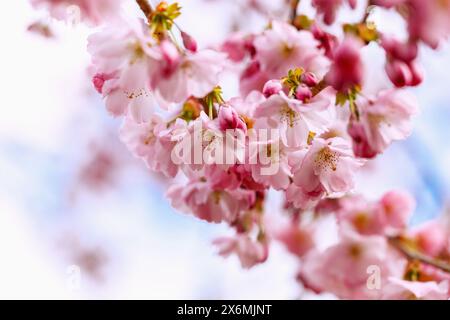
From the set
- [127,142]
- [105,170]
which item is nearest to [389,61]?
[127,142]

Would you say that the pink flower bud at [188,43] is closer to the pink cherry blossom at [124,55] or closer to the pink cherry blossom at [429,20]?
the pink cherry blossom at [124,55]

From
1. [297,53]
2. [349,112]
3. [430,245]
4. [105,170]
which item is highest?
[105,170]

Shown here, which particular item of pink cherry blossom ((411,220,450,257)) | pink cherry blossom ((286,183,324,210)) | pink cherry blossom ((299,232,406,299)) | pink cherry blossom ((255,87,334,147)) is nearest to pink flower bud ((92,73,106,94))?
pink cherry blossom ((255,87,334,147))

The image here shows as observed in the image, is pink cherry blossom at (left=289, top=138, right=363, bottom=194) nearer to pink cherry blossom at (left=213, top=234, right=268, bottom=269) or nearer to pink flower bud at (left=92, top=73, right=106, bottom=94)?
pink flower bud at (left=92, top=73, right=106, bottom=94)

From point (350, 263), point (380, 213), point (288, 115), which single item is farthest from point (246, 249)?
point (288, 115)

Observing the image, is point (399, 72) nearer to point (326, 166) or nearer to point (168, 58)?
point (326, 166)

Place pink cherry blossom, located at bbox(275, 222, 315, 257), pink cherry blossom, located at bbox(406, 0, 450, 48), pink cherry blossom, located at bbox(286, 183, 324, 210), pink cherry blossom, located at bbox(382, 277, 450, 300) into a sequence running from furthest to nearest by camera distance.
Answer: pink cherry blossom, located at bbox(275, 222, 315, 257) < pink cherry blossom, located at bbox(382, 277, 450, 300) < pink cherry blossom, located at bbox(286, 183, 324, 210) < pink cherry blossom, located at bbox(406, 0, 450, 48)

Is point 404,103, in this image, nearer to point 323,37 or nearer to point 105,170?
point 323,37
